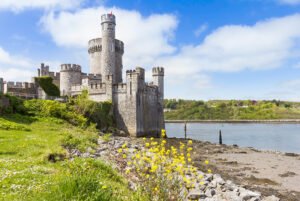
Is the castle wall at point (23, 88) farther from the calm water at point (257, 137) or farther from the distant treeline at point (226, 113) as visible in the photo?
the distant treeline at point (226, 113)

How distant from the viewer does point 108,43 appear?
34.4 metres

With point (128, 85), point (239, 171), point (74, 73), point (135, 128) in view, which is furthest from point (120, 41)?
point (239, 171)

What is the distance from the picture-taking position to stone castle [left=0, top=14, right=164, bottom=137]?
97.7ft

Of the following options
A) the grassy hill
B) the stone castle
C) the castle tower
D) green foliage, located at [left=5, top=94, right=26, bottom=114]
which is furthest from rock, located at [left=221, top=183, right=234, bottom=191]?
the castle tower

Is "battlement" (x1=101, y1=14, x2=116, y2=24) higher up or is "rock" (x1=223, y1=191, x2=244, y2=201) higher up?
"battlement" (x1=101, y1=14, x2=116, y2=24)

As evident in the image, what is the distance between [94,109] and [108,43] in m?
12.3

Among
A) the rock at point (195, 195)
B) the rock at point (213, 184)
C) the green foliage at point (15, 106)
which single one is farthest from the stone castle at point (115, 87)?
the rock at point (195, 195)

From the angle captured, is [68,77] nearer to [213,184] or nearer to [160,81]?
[160,81]

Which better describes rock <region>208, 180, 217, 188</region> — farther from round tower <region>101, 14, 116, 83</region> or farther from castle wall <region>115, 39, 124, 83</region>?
castle wall <region>115, 39, 124, 83</region>

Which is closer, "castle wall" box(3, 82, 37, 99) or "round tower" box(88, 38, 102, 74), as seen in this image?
"castle wall" box(3, 82, 37, 99)

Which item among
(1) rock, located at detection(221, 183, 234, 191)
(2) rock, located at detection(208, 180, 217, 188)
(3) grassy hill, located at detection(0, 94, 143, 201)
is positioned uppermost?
(3) grassy hill, located at detection(0, 94, 143, 201)

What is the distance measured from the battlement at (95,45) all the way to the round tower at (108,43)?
11.9 ft

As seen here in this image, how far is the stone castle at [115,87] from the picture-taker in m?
29.8

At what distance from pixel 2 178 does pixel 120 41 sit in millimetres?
34798
